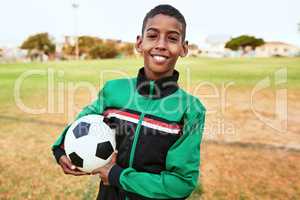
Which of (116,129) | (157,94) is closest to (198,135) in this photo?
(157,94)

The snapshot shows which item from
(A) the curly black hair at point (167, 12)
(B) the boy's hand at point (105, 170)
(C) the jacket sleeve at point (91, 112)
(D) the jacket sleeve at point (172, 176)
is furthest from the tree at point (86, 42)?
(D) the jacket sleeve at point (172, 176)

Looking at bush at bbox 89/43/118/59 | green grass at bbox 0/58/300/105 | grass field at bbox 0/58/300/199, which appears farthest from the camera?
bush at bbox 89/43/118/59

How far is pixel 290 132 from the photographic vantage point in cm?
598

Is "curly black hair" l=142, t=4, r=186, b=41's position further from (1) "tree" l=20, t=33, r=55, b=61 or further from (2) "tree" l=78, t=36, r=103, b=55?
(1) "tree" l=20, t=33, r=55, b=61

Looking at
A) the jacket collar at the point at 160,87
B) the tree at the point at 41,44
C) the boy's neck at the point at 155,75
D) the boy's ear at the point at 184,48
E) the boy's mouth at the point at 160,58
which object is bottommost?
the jacket collar at the point at 160,87

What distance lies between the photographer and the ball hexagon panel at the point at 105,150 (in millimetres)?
1929

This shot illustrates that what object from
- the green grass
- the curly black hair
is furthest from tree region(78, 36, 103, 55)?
the curly black hair

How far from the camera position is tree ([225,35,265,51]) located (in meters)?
79.1

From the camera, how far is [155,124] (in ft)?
5.90

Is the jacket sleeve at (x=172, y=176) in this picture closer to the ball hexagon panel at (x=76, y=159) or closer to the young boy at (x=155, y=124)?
the young boy at (x=155, y=124)

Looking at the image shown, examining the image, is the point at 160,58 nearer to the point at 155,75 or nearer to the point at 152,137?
the point at 155,75

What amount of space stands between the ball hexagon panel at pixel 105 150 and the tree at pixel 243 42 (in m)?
81.7

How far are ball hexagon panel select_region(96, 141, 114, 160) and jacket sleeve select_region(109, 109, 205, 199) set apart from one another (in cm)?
23

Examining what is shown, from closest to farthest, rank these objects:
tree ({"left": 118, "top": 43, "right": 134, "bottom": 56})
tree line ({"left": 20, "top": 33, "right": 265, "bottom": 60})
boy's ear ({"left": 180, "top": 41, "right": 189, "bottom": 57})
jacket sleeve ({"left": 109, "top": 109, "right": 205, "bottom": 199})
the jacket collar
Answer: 1. jacket sleeve ({"left": 109, "top": 109, "right": 205, "bottom": 199})
2. the jacket collar
3. boy's ear ({"left": 180, "top": 41, "right": 189, "bottom": 57})
4. tree line ({"left": 20, "top": 33, "right": 265, "bottom": 60})
5. tree ({"left": 118, "top": 43, "right": 134, "bottom": 56})
